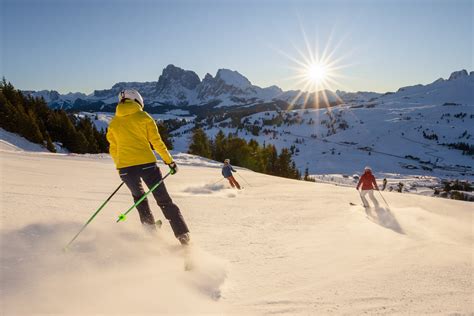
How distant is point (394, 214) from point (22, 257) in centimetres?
1111

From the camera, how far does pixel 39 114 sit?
50.8 meters

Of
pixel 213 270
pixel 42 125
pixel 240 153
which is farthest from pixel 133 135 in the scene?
pixel 240 153

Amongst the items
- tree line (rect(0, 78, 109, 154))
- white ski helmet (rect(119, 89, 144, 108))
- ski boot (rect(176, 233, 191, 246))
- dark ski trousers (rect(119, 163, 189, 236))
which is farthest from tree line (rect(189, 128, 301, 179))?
ski boot (rect(176, 233, 191, 246))

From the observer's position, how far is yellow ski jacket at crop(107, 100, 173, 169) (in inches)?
194

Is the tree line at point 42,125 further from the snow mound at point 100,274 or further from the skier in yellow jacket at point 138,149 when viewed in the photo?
the snow mound at point 100,274

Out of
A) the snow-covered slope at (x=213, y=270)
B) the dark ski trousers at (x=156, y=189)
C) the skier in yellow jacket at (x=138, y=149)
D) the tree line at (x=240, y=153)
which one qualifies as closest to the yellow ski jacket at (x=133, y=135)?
the skier in yellow jacket at (x=138, y=149)

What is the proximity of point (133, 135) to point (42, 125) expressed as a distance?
4896 centimetres

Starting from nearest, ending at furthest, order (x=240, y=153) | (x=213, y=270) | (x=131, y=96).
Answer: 1. (x=213, y=270)
2. (x=131, y=96)
3. (x=240, y=153)

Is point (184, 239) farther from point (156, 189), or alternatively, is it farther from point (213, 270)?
point (156, 189)

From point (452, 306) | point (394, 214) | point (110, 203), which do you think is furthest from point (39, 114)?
point (452, 306)

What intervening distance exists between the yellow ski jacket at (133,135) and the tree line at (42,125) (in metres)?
40.8

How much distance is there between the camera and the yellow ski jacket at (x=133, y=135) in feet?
16.2

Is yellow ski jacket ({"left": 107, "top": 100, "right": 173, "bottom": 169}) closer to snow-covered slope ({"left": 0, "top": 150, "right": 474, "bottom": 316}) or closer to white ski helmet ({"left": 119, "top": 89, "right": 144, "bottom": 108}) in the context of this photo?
white ski helmet ({"left": 119, "top": 89, "right": 144, "bottom": 108})

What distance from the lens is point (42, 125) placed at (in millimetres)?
45000
